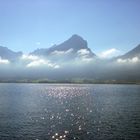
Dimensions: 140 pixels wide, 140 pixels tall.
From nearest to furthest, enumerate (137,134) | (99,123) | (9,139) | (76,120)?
(9,139)
(137,134)
(99,123)
(76,120)

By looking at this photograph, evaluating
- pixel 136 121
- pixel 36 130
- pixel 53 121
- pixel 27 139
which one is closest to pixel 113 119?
pixel 136 121

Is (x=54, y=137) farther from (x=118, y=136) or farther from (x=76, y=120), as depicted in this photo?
(x=76, y=120)

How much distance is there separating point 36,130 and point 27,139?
13.6 metres

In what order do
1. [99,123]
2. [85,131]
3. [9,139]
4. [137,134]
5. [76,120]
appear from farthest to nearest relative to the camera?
[76,120]
[99,123]
[85,131]
[137,134]
[9,139]

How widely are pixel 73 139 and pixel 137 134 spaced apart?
2240cm

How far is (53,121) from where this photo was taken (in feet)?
392

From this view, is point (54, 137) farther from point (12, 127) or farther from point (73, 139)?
point (12, 127)

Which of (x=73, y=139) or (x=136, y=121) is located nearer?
(x=73, y=139)

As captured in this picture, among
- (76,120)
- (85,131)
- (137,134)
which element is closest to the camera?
(137,134)

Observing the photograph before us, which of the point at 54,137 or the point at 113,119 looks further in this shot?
the point at 113,119

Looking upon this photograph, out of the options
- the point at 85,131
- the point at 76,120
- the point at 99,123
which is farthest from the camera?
the point at 76,120

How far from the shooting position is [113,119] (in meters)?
124

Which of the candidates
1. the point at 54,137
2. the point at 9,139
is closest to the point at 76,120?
the point at 54,137

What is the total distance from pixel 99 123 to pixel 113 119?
508 inches
